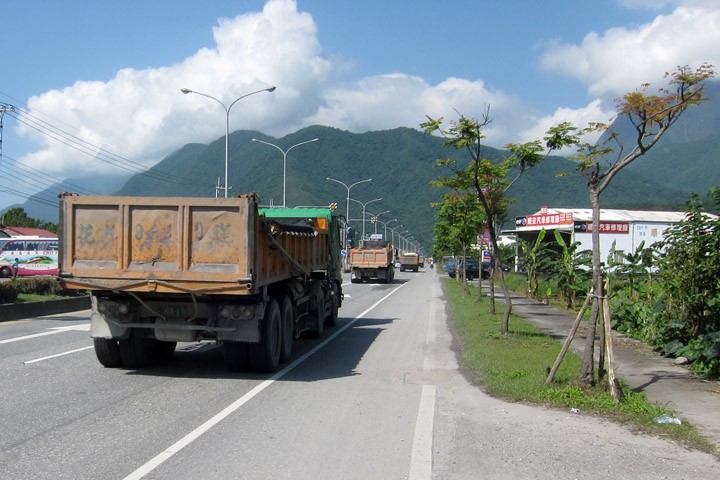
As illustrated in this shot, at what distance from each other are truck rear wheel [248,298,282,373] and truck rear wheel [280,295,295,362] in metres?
0.53

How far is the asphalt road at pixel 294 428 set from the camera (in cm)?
589

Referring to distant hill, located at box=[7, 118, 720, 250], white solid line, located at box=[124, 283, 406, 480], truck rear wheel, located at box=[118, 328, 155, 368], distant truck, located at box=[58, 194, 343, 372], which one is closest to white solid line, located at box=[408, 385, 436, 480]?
white solid line, located at box=[124, 283, 406, 480]

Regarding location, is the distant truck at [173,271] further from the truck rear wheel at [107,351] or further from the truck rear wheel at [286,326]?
the truck rear wheel at [286,326]

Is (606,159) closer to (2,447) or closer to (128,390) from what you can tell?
(128,390)

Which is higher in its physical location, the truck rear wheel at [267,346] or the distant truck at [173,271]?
the distant truck at [173,271]

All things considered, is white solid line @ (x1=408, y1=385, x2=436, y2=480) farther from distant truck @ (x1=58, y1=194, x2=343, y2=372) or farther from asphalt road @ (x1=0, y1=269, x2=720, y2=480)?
distant truck @ (x1=58, y1=194, x2=343, y2=372)

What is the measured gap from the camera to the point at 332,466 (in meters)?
5.92

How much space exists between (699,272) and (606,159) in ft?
9.33

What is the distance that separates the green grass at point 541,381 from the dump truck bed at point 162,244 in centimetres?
387

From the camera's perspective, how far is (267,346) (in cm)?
1017

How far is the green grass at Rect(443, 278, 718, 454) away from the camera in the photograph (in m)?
7.64

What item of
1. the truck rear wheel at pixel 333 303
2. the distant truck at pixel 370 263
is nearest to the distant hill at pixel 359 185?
the distant truck at pixel 370 263

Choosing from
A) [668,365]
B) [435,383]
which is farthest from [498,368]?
[668,365]

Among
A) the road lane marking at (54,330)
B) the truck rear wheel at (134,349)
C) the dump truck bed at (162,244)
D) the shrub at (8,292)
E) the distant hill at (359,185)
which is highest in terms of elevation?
the distant hill at (359,185)
